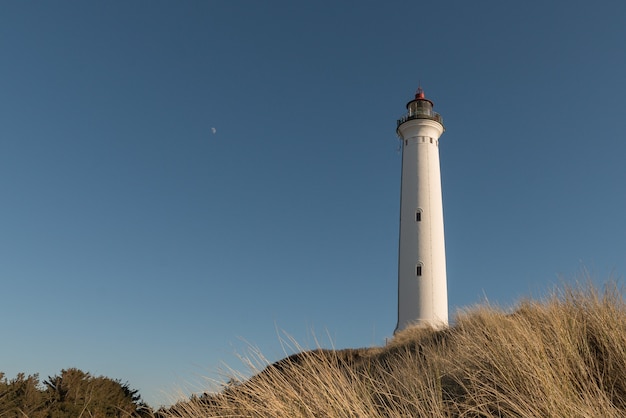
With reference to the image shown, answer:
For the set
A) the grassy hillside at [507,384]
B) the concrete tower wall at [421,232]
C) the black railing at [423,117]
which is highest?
the black railing at [423,117]

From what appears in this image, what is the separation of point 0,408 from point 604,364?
6.92m

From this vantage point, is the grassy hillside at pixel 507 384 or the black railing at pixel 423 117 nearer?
the grassy hillside at pixel 507 384

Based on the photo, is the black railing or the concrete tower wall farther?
the black railing

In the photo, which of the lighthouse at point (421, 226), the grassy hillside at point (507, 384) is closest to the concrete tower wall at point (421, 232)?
the lighthouse at point (421, 226)

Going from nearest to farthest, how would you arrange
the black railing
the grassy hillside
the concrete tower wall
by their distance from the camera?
the grassy hillside
the concrete tower wall
the black railing

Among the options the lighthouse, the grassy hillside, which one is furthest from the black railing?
the grassy hillside

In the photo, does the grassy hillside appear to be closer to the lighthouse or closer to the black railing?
the lighthouse

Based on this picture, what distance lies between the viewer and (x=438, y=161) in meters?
21.8

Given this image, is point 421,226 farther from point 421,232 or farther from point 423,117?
point 423,117

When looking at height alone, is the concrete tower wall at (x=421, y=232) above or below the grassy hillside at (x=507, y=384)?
above

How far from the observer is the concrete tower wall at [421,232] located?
19.0 meters

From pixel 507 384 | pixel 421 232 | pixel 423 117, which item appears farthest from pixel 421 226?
pixel 507 384

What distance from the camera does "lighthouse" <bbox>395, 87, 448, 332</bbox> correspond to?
1903 cm

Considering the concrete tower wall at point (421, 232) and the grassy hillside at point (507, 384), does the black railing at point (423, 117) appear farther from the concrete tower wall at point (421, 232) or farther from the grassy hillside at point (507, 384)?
the grassy hillside at point (507, 384)
